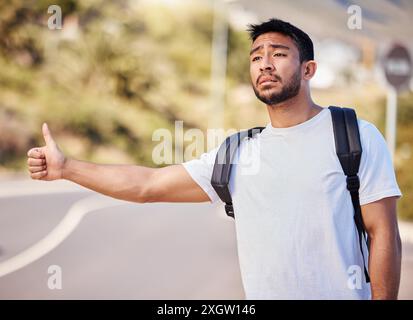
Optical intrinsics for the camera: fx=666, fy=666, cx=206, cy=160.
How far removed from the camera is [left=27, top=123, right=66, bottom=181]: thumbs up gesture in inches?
101

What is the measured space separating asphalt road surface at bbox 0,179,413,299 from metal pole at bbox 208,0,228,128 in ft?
45.8

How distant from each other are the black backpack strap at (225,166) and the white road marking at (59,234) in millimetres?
5481

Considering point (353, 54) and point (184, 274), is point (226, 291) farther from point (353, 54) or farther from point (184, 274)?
point (353, 54)

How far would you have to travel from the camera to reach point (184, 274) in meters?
8.10

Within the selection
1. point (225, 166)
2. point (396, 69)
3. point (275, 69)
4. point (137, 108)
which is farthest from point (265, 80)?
point (137, 108)

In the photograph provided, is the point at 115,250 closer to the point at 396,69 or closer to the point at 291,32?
the point at 396,69

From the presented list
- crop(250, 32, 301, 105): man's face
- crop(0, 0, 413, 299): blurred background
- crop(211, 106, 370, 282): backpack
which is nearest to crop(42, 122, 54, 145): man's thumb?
crop(211, 106, 370, 282): backpack

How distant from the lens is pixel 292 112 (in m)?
2.42

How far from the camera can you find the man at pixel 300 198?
2.23m

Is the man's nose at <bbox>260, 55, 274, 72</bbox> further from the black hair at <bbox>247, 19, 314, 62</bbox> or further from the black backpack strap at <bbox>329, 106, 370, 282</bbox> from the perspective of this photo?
the black backpack strap at <bbox>329, 106, 370, 282</bbox>

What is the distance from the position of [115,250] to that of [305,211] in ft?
26.1

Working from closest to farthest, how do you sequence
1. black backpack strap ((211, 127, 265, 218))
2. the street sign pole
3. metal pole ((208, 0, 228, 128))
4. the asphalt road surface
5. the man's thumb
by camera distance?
black backpack strap ((211, 127, 265, 218)), the man's thumb, the asphalt road surface, the street sign pole, metal pole ((208, 0, 228, 128))
